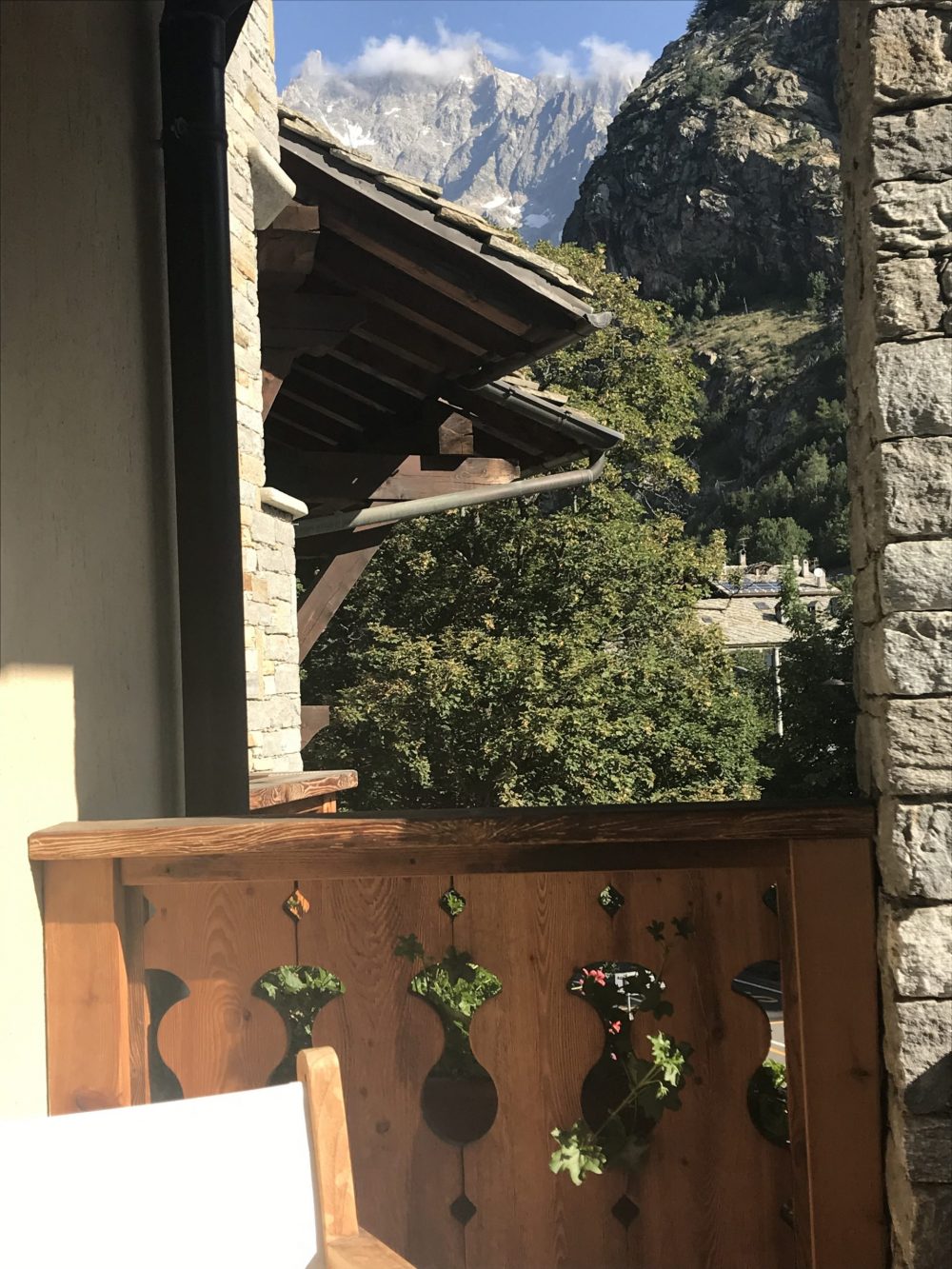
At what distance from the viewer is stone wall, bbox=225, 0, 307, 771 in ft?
10.8

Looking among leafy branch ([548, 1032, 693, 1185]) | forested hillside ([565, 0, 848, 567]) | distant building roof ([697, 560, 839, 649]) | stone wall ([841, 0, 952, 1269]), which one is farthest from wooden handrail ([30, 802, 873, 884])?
forested hillside ([565, 0, 848, 567])

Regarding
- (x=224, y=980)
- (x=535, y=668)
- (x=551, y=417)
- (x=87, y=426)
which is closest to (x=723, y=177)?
(x=535, y=668)

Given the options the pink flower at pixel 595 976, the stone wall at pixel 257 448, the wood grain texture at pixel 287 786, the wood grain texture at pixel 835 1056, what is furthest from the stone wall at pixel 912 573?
the stone wall at pixel 257 448

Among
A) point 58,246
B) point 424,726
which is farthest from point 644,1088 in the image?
point 424,726

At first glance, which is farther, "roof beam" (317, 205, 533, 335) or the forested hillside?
the forested hillside

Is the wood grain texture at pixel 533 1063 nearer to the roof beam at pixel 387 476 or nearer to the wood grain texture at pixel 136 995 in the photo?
the wood grain texture at pixel 136 995

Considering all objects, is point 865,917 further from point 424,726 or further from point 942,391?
point 424,726

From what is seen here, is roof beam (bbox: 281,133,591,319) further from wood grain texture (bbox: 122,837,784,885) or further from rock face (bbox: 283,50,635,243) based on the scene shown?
rock face (bbox: 283,50,635,243)

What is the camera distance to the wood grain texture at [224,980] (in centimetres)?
182

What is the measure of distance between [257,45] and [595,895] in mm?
3006

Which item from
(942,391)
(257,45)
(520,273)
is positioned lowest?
(942,391)

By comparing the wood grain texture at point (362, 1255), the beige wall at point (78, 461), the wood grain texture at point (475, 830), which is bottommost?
the wood grain texture at point (362, 1255)

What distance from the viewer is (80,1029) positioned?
1.83m

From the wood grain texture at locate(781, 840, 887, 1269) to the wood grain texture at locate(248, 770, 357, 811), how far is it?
152 centimetres
